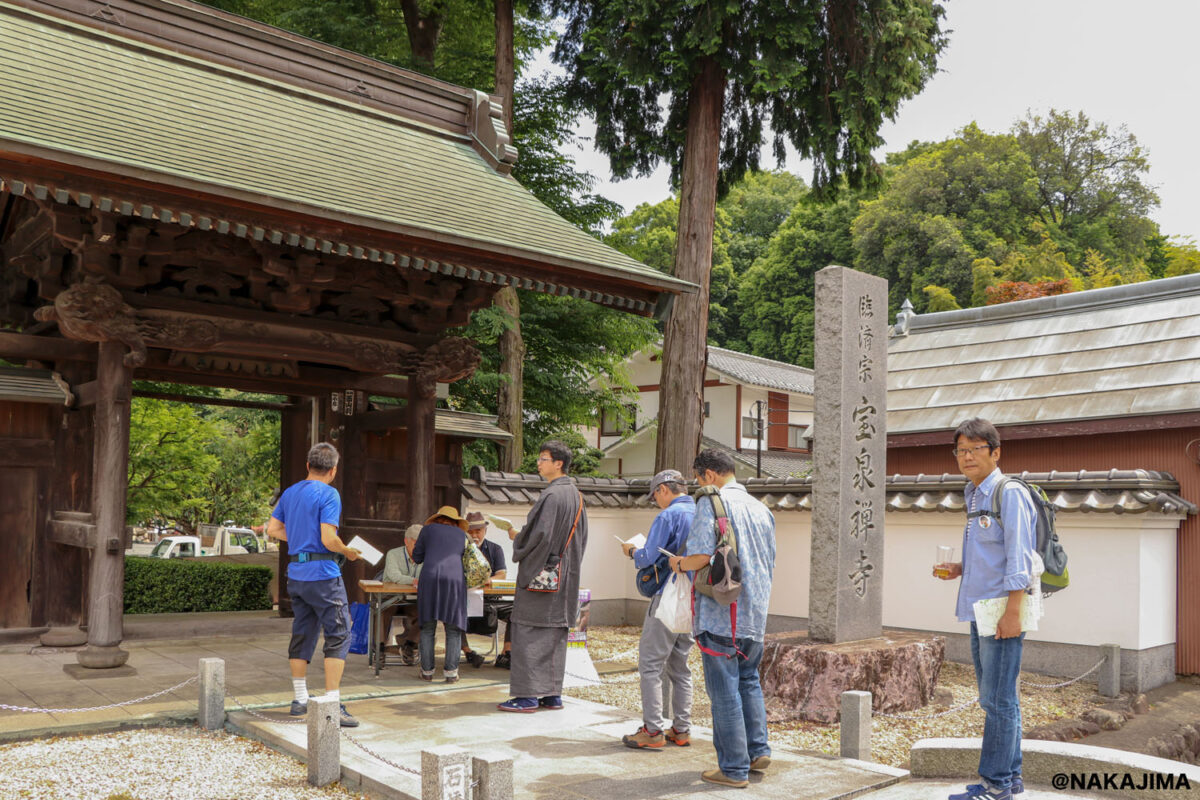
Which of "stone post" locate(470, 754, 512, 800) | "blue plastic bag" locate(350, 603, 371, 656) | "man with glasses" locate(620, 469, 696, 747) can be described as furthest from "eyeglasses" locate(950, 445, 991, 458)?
"blue plastic bag" locate(350, 603, 371, 656)

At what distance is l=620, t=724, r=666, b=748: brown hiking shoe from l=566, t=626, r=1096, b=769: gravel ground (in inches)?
44.8

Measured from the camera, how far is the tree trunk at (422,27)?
16938 millimetres

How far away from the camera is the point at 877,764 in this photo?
18.6ft

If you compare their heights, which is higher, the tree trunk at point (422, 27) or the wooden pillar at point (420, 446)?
the tree trunk at point (422, 27)

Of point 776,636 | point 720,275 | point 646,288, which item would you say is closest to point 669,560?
point 776,636

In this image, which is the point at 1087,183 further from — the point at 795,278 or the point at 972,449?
the point at 972,449

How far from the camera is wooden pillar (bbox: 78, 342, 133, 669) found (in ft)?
24.9

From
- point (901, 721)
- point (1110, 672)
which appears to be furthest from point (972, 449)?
point (1110, 672)

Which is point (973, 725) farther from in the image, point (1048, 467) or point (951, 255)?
point (951, 255)

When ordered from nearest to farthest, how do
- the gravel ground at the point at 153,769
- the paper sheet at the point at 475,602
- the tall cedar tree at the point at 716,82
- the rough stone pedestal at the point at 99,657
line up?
the gravel ground at the point at 153,769 → the rough stone pedestal at the point at 99,657 → the paper sheet at the point at 475,602 → the tall cedar tree at the point at 716,82

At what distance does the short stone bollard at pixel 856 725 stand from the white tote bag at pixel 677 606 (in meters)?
1.24

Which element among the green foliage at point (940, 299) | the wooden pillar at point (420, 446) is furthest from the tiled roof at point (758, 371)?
the wooden pillar at point (420, 446)

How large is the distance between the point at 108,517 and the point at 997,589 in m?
6.77

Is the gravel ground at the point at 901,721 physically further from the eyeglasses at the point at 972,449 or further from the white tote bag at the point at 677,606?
the eyeglasses at the point at 972,449
